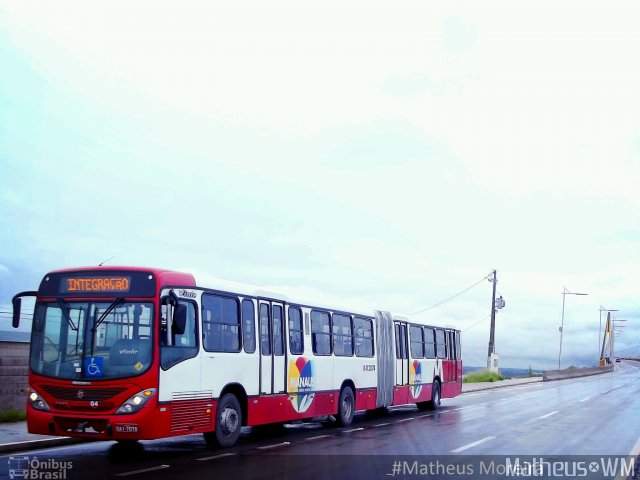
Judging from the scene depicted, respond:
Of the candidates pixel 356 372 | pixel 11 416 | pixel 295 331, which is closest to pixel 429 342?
pixel 356 372

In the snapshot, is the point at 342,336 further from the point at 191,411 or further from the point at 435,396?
the point at 435,396

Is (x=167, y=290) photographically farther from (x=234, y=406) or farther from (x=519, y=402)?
(x=519, y=402)

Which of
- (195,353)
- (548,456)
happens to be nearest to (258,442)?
(195,353)

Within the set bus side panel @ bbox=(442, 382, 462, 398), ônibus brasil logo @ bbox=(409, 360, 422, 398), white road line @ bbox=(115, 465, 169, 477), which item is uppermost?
ônibus brasil logo @ bbox=(409, 360, 422, 398)

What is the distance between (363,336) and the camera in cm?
2219

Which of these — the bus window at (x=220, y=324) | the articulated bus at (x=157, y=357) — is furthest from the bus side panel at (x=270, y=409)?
the bus window at (x=220, y=324)

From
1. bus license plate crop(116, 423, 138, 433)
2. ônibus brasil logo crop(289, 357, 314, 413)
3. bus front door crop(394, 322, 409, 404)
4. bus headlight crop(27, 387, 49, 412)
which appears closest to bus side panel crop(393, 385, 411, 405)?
bus front door crop(394, 322, 409, 404)

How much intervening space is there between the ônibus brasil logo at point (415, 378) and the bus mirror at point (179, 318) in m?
13.5

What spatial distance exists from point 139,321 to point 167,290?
698mm

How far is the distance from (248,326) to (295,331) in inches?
87.1

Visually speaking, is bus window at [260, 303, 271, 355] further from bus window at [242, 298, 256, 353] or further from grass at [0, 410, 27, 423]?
grass at [0, 410, 27, 423]

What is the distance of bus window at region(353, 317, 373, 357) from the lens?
21.8m

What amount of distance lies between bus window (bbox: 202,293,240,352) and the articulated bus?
20mm

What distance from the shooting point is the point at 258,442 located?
16500mm
